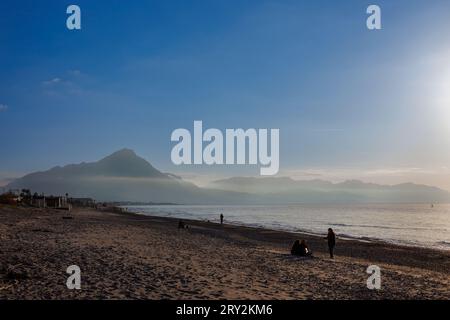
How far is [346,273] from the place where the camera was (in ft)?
55.9

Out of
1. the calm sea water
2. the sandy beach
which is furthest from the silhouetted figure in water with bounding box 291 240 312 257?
the calm sea water

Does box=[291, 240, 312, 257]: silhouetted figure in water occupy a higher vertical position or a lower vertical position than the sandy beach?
lower

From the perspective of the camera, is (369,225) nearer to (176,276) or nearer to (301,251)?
(301,251)

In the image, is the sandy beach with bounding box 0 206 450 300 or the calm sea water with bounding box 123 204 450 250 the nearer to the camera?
the sandy beach with bounding box 0 206 450 300

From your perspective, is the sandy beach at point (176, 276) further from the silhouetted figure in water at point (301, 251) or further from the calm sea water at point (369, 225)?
the calm sea water at point (369, 225)

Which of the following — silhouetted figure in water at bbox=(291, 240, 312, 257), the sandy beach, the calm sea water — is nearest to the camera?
the sandy beach

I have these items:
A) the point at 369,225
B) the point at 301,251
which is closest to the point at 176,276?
the point at 301,251

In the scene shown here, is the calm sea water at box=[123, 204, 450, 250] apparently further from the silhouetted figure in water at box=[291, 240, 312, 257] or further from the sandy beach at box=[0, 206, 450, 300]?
the sandy beach at box=[0, 206, 450, 300]

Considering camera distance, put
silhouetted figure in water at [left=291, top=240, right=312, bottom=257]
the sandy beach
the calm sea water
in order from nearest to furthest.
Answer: the sandy beach, silhouetted figure in water at [left=291, top=240, right=312, bottom=257], the calm sea water

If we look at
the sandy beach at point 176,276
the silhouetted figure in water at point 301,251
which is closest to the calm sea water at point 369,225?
the silhouetted figure in water at point 301,251

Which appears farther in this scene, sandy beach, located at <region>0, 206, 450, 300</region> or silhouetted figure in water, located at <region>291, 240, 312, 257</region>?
silhouetted figure in water, located at <region>291, 240, 312, 257</region>

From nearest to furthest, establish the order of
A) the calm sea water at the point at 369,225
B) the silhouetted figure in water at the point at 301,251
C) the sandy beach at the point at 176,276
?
the sandy beach at the point at 176,276 < the silhouetted figure in water at the point at 301,251 < the calm sea water at the point at 369,225

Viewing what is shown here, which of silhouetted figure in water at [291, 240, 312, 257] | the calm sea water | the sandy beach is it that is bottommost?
the calm sea water
